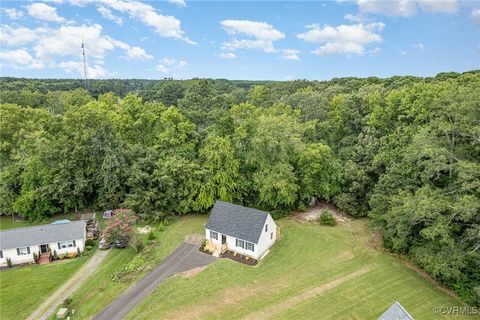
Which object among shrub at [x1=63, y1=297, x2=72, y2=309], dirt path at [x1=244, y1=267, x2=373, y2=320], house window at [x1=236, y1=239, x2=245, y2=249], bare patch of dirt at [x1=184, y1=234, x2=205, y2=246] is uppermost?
house window at [x1=236, y1=239, x2=245, y2=249]

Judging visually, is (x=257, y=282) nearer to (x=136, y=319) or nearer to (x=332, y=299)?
(x=332, y=299)

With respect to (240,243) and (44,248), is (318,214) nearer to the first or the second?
(240,243)

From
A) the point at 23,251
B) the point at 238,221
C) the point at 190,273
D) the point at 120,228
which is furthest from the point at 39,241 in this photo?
the point at 238,221

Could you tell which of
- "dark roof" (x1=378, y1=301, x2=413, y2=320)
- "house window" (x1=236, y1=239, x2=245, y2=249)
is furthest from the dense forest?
"dark roof" (x1=378, y1=301, x2=413, y2=320)

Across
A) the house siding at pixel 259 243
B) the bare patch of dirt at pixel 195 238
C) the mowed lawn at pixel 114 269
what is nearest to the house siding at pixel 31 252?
the mowed lawn at pixel 114 269

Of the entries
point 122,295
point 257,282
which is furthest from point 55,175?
point 257,282

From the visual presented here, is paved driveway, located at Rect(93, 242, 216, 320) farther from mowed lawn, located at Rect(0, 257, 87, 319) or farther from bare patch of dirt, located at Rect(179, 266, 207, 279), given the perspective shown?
mowed lawn, located at Rect(0, 257, 87, 319)

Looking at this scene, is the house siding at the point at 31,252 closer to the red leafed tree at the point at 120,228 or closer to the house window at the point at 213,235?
the red leafed tree at the point at 120,228
